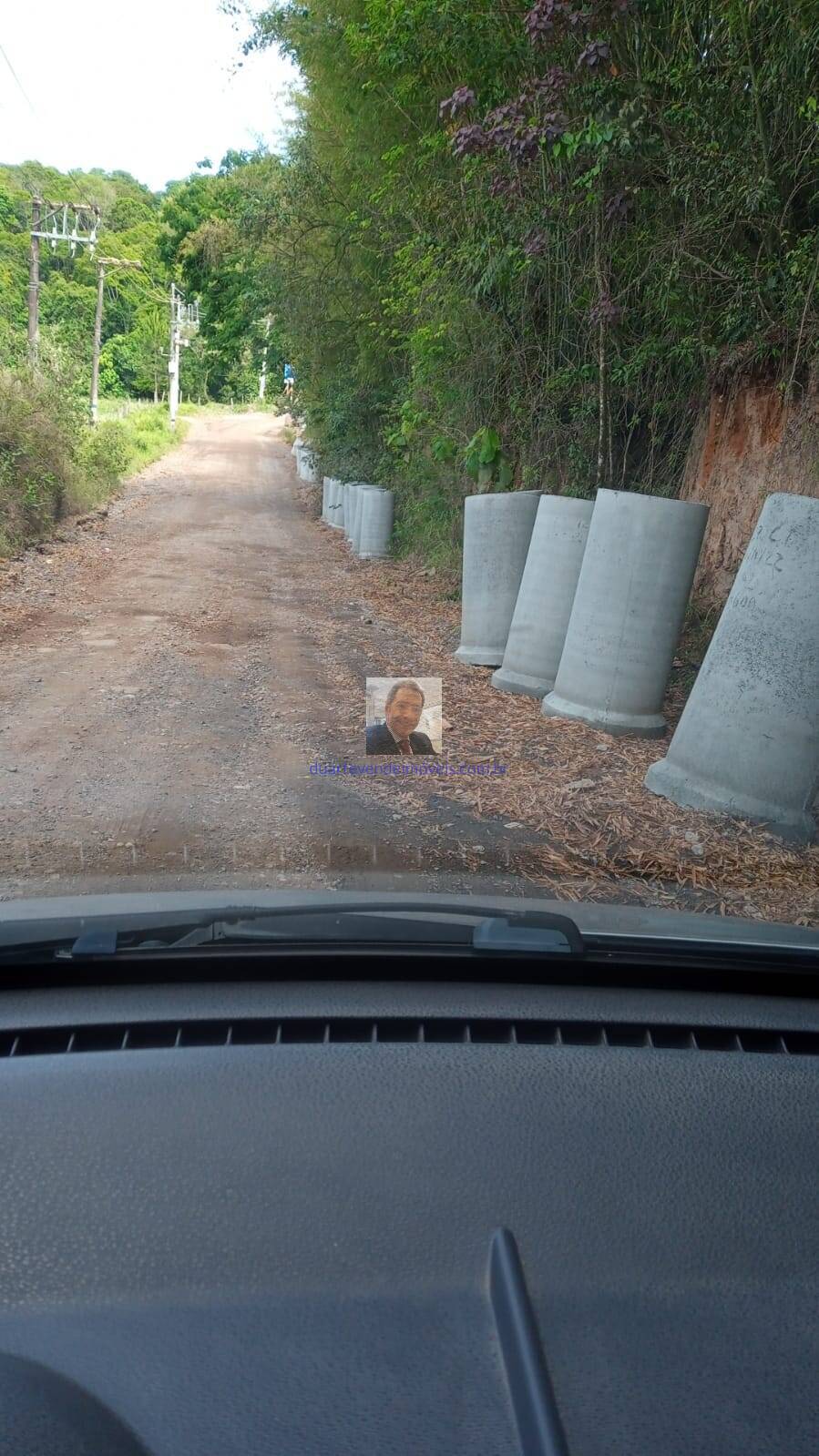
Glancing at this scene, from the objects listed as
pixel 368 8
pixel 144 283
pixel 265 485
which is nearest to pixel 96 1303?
pixel 368 8

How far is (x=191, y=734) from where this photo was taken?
25.9ft

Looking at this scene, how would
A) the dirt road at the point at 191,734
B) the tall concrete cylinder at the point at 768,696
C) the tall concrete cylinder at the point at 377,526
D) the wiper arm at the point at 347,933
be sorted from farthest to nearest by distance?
the tall concrete cylinder at the point at 377,526 < the tall concrete cylinder at the point at 768,696 < the dirt road at the point at 191,734 < the wiper arm at the point at 347,933

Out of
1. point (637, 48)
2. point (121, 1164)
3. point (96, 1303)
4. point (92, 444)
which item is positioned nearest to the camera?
point (96, 1303)

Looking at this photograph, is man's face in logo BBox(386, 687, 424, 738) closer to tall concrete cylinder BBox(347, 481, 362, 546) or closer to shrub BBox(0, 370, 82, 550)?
shrub BBox(0, 370, 82, 550)

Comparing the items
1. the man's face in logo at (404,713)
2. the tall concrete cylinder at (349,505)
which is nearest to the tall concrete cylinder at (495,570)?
the man's face in logo at (404,713)

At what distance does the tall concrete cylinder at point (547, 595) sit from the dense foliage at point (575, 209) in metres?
1.80

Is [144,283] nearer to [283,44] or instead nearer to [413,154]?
[283,44]

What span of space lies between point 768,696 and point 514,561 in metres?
4.80

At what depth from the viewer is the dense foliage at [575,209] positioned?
874 centimetres

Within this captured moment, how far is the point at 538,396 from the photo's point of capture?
1280 centimetres

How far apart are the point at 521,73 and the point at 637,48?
1.70m

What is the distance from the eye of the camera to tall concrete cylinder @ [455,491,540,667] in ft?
36.7

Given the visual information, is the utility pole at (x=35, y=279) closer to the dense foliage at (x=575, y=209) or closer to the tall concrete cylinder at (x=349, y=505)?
the tall concrete cylinder at (x=349, y=505)

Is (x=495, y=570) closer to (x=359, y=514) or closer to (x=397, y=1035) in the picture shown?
(x=397, y=1035)
